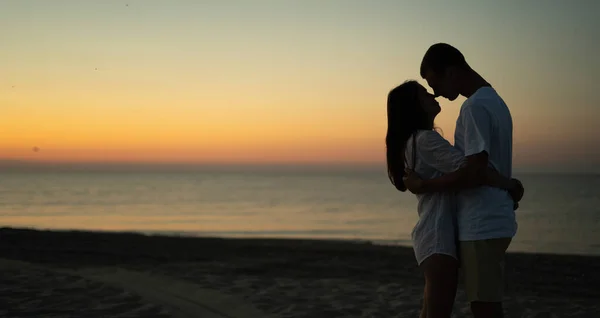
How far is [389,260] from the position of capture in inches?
411

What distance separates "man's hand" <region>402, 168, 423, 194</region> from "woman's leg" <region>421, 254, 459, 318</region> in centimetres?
29

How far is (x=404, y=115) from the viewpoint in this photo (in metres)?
2.63

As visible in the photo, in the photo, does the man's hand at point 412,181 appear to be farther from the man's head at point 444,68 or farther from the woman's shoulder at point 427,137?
the man's head at point 444,68

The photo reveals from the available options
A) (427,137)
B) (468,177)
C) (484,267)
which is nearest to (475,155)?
(468,177)

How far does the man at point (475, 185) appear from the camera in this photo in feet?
7.82

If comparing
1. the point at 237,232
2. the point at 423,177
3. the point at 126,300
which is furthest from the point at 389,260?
the point at 237,232

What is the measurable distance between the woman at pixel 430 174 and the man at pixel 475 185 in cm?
6

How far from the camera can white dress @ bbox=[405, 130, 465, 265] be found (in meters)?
2.50

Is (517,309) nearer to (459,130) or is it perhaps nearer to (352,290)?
(352,290)

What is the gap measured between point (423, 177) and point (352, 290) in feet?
16.1

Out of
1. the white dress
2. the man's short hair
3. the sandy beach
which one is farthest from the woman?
the sandy beach

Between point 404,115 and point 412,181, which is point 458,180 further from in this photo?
point 404,115

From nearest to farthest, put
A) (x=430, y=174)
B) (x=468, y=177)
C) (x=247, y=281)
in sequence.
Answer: (x=468, y=177) → (x=430, y=174) → (x=247, y=281)

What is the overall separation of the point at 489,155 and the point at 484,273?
49 cm
